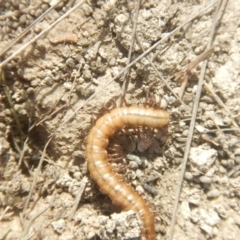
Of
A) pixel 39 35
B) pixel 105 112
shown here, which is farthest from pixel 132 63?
pixel 39 35

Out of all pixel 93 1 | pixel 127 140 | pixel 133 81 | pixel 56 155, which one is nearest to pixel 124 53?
pixel 133 81

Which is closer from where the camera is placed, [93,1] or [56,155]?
[93,1]

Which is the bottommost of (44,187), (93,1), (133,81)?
(44,187)

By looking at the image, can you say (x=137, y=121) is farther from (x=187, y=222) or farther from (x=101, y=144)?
(x=187, y=222)

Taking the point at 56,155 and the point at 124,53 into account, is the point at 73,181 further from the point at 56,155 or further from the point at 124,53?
the point at 124,53

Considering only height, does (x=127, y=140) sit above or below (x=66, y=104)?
below

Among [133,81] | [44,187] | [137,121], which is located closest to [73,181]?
[44,187]
